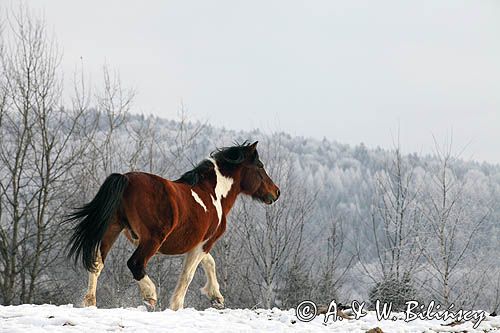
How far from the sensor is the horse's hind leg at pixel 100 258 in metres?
7.11

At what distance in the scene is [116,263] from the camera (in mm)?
17531

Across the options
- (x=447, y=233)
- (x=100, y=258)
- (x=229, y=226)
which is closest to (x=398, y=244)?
(x=447, y=233)

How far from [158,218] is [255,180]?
7.23 ft

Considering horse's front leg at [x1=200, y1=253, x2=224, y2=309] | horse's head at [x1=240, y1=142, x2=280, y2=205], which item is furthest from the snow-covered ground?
horse's head at [x1=240, y1=142, x2=280, y2=205]

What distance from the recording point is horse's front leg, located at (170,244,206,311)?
7898 millimetres

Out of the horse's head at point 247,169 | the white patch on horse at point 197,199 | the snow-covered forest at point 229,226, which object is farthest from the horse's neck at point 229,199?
the snow-covered forest at point 229,226

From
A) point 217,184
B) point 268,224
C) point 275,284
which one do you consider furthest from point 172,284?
point 217,184

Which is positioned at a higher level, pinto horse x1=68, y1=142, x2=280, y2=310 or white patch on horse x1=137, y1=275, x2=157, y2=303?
pinto horse x1=68, y1=142, x2=280, y2=310

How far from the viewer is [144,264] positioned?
7.16 m

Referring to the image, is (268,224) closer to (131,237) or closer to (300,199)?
(300,199)

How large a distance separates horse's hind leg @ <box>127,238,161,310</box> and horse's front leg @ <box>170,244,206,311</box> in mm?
639

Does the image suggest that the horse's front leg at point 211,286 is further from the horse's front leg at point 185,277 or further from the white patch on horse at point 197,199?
the white patch on horse at point 197,199

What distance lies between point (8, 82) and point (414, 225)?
13.0 metres

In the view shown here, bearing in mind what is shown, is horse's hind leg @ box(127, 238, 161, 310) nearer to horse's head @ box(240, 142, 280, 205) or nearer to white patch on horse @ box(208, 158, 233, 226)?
white patch on horse @ box(208, 158, 233, 226)
